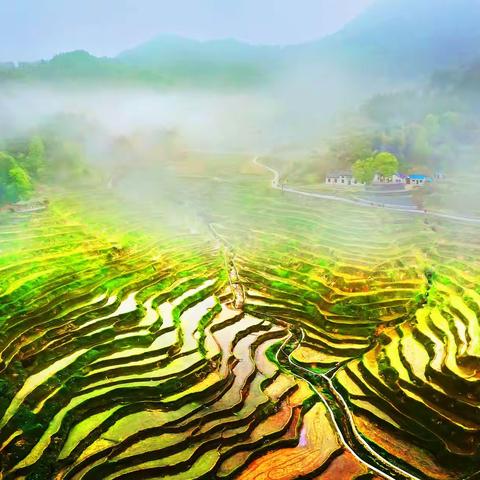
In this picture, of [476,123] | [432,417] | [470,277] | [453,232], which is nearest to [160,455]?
[432,417]

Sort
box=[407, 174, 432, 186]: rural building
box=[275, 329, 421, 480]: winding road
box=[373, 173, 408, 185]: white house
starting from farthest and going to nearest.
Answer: box=[373, 173, 408, 185]: white house, box=[407, 174, 432, 186]: rural building, box=[275, 329, 421, 480]: winding road

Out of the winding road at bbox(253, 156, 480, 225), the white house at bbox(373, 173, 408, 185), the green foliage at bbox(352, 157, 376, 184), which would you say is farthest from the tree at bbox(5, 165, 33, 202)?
the white house at bbox(373, 173, 408, 185)

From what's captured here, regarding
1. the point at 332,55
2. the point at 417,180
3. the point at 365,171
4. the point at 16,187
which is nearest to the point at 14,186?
the point at 16,187

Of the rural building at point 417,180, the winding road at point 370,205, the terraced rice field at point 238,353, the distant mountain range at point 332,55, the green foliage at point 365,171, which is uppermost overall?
the distant mountain range at point 332,55

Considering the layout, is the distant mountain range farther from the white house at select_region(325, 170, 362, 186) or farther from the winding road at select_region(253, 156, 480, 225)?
the white house at select_region(325, 170, 362, 186)

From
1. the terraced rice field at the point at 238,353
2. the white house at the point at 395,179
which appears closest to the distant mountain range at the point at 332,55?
the white house at the point at 395,179

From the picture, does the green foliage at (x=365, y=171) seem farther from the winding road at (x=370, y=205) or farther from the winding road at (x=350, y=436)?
the winding road at (x=350, y=436)

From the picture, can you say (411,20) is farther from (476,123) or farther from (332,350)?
(332,350)
